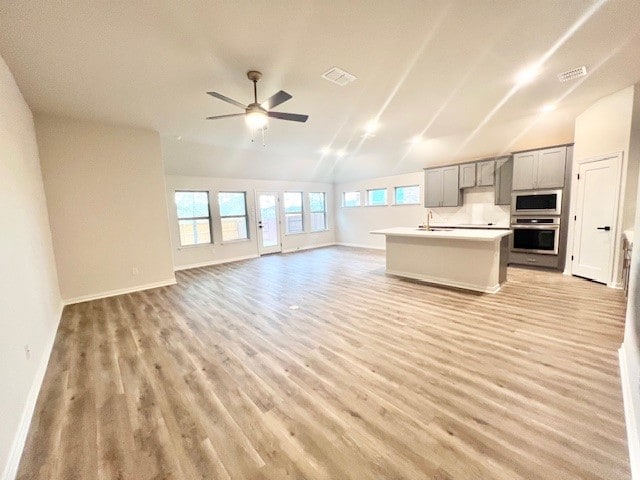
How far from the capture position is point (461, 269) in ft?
13.8

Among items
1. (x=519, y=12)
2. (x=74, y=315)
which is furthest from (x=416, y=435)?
(x=74, y=315)

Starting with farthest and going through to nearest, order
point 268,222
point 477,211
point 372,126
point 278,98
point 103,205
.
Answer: point 268,222 < point 477,211 < point 372,126 < point 103,205 < point 278,98

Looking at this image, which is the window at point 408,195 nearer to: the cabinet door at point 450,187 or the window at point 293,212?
the cabinet door at point 450,187

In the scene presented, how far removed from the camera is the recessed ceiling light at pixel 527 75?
9.75 feet

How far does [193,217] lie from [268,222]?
89.1 inches

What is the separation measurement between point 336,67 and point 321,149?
12.7ft

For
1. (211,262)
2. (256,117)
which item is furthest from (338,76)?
(211,262)

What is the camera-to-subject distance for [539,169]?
515cm

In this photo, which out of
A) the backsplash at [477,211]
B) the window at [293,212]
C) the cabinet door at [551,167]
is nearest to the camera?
the cabinet door at [551,167]

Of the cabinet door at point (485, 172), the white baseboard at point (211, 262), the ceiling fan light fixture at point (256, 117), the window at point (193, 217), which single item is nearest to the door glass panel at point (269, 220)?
the white baseboard at point (211, 262)

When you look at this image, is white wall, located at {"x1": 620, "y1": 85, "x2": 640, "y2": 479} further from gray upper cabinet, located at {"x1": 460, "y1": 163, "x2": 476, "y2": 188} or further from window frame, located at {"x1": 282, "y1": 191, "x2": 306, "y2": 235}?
window frame, located at {"x1": 282, "y1": 191, "x2": 306, "y2": 235}

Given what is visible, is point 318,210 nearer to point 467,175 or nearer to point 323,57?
point 467,175

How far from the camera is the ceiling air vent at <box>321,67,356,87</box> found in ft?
9.58

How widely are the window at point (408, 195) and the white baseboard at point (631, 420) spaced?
6114 millimetres
